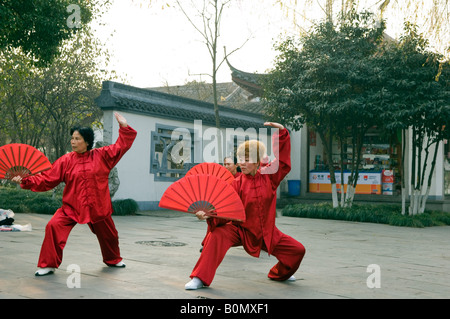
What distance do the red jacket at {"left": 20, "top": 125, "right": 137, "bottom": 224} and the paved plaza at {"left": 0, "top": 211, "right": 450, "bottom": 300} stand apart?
1.91 feet

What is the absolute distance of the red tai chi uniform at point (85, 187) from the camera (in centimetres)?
539

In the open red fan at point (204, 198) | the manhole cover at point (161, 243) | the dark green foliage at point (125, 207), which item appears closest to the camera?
the open red fan at point (204, 198)

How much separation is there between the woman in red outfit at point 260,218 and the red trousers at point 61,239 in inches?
49.3

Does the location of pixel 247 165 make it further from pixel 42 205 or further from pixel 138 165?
pixel 138 165

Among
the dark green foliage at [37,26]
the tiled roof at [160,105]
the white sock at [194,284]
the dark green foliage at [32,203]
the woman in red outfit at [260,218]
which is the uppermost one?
the dark green foliage at [37,26]

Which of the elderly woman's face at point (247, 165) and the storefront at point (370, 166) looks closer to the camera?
the elderly woman's face at point (247, 165)

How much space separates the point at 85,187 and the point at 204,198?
1.39m

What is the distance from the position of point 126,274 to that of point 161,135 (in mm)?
9516

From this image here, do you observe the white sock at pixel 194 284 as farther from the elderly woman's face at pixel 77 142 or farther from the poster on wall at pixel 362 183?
the poster on wall at pixel 362 183

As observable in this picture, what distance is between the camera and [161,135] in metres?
14.6

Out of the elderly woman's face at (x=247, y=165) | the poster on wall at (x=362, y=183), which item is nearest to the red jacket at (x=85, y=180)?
the elderly woman's face at (x=247, y=165)

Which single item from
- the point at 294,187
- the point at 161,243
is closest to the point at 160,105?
the point at 294,187
